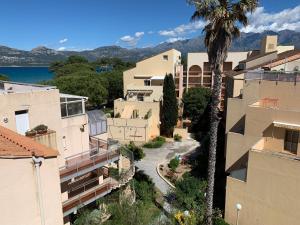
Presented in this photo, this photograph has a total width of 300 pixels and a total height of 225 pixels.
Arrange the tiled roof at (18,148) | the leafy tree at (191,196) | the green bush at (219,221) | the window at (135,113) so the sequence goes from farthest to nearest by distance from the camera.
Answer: the window at (135,113), the leafy tree at (191,196), the green bush at (219,221), the tiled roof at (18,148)

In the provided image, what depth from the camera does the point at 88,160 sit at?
20.1 m

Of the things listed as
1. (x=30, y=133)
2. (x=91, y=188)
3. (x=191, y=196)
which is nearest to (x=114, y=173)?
(x=91, y=188)

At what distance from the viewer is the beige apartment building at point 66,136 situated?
1640 centimetres

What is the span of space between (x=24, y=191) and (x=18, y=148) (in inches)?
72.6

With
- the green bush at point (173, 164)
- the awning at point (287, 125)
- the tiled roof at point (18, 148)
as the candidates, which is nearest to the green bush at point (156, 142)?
the green bush at point (173, 164)

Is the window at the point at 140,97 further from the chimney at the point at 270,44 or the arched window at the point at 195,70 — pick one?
the chimney at the point at 270,44

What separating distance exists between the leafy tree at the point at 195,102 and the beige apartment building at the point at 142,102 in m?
5.15

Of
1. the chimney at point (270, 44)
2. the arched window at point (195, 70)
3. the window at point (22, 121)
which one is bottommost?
the window at point (22, 121)

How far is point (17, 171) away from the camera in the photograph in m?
11.3

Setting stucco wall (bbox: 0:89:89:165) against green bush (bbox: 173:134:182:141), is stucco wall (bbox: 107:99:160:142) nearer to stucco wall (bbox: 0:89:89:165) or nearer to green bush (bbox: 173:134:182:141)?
green bush (bbox: 173:134:182:141)

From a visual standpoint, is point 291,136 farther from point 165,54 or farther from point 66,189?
point 165,54

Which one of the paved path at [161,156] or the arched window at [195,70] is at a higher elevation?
the arched window at [195,70]

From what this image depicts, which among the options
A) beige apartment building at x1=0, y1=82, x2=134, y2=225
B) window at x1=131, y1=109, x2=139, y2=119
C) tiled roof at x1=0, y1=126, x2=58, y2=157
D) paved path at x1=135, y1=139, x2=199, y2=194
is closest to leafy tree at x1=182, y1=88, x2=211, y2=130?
paved path at x1=135, y1=139, x2=199, y2=194

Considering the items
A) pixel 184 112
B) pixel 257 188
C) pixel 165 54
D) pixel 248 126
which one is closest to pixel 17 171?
pixel 257 188
